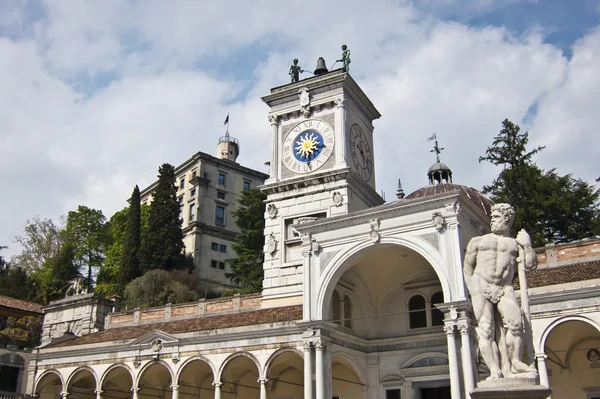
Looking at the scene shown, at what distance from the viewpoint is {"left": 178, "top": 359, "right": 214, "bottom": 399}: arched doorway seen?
92.3 ft

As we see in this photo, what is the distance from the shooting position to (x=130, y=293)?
40.4 metres

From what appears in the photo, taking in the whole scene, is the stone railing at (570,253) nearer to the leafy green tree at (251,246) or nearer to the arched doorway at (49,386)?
the leafy green tree at (251,246)

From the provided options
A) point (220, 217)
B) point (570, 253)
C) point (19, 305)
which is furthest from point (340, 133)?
point (220, 217)

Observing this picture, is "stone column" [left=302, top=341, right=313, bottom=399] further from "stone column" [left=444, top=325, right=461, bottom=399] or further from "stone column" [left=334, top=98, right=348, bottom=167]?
"stone column" [left=334, top=98, right=348, bottom=167]

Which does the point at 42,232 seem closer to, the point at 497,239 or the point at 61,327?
the point at 61,327

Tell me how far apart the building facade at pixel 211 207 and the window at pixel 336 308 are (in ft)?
96.2

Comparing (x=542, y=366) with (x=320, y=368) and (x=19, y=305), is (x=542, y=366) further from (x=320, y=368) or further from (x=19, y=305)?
(x=19, y=305)

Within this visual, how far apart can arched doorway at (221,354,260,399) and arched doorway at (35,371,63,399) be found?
8926 mm

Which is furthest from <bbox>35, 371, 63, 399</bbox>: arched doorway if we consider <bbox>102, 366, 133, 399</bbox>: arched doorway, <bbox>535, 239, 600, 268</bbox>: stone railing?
<bbox>535, 239, 600, 268</bbox>: stone railing

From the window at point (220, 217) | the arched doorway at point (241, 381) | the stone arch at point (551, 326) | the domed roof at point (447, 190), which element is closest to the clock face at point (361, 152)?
the domed roof at point (447, 190)

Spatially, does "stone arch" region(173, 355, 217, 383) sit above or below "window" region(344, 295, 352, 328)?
below

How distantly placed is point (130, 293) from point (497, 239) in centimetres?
3430

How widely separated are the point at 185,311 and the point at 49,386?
829cm

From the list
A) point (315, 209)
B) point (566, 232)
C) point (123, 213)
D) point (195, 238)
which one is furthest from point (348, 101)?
point (123, 213)
